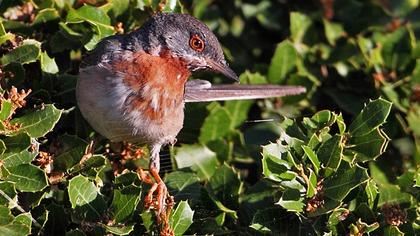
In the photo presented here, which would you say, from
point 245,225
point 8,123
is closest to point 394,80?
point 245,225

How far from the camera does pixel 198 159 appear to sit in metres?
5.05

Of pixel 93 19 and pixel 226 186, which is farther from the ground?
pixel 93 19

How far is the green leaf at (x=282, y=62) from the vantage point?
5.71 m

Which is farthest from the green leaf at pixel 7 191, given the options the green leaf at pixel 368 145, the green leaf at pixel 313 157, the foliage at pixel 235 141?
the green leaf at pixel 368 145

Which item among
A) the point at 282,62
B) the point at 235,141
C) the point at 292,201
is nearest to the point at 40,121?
the point at 292,201

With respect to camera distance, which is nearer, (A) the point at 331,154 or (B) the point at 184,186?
(A) the point at 331,154

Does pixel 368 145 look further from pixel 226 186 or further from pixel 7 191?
pixel 7 191

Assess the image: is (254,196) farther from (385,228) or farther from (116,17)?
(116,17)

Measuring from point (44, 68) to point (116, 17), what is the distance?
27.1 inches

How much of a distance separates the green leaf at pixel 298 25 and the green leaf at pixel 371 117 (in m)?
1.86

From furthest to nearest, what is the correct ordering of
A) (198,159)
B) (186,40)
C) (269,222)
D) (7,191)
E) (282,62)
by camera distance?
(282,62) < (198,159) < (186,40) < (269,222) < (7,191)

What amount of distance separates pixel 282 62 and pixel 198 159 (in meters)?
1.15

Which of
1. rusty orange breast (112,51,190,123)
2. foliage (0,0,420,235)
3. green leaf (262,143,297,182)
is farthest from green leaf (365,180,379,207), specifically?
rusty orange breast (112,51,190,123)

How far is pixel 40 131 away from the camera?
4090mm
